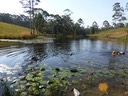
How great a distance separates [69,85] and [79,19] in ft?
444

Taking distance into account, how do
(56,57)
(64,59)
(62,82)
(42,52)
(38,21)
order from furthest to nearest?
(38,21)
(42,52)
(56,57)
(64,59)
(62,82)

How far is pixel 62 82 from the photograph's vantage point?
1348 cm

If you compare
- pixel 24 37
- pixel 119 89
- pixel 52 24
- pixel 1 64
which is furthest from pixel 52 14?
pixel 119 89

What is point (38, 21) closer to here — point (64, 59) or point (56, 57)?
point (56, 57)

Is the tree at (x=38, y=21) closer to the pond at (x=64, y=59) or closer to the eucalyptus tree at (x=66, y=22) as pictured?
A: the eucalyptus tree at (x=66, y=22)

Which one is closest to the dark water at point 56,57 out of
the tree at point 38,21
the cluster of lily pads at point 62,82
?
the cluster of lily pads at point 62,82

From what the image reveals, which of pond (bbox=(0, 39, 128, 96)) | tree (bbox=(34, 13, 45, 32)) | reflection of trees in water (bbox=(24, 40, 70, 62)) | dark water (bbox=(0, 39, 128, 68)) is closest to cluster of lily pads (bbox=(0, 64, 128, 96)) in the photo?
pond (bbox=(0, 39, 128, 96))

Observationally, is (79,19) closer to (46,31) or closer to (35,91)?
(46,31)

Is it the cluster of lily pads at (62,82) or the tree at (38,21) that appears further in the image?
the tree at (38,21)

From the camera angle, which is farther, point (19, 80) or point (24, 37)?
point (24, 37)

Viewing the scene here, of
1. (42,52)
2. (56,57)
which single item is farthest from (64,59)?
(42,52)

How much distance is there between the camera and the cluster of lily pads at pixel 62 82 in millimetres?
11656

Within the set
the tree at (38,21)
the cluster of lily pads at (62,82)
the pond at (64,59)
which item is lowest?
the cluster of lily pads at (62,82)

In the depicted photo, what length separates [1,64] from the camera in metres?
19.6
